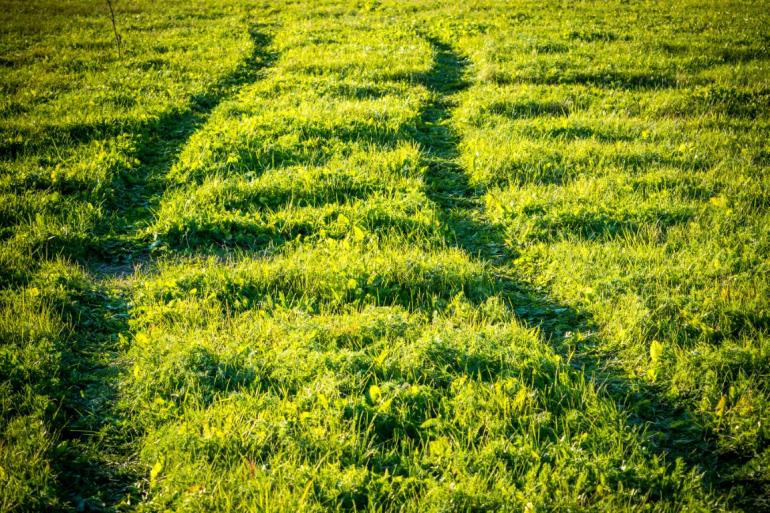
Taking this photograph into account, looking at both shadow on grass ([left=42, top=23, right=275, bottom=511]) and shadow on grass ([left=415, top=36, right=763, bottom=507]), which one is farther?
shadow on grass ([left=415, top=36, right=763, bottom=507])

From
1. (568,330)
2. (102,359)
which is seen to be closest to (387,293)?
(568,330)

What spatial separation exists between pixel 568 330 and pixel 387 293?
1.83 m

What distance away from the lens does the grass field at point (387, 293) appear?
365 centimetres

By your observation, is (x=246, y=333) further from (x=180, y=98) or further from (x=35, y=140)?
(x=180, y=98)

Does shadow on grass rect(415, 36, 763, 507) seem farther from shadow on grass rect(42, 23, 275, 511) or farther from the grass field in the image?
shadow on grass rect(42, 23, 275, 511)

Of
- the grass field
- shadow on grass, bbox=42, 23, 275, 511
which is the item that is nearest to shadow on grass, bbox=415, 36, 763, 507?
the grass field

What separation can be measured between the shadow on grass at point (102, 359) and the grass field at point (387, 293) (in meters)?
0.03

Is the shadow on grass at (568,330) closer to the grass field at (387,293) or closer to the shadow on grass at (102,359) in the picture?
the grass field at (387,293)

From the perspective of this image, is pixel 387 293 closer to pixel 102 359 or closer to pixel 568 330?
pixel 568 330

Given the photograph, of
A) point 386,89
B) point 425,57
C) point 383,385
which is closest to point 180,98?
point 386,89

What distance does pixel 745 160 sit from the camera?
8.21 meters

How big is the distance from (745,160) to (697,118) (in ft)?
6.81

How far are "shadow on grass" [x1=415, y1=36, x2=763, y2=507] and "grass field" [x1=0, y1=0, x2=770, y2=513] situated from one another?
0.09 feet

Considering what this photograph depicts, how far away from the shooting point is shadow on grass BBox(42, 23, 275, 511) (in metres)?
3.69
